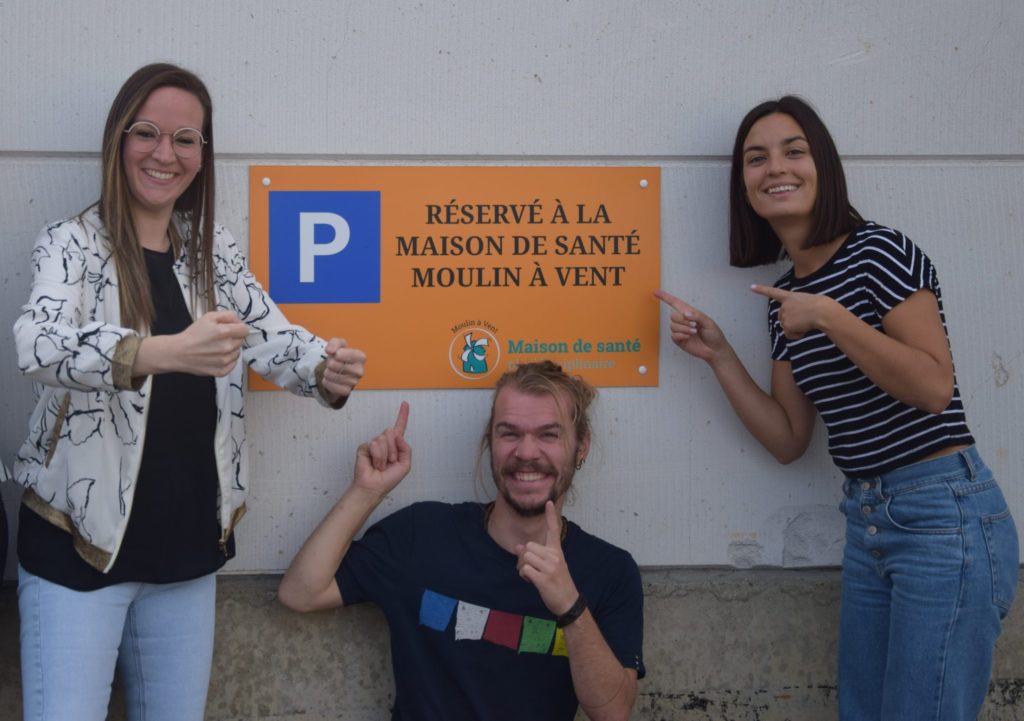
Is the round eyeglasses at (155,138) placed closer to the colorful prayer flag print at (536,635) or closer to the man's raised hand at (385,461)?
the man's raised hand at (385,461)

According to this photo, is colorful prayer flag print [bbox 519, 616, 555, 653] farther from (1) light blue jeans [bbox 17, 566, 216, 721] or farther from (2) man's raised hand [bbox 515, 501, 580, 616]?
(1) light blue jeans [bbox 17, 566, 216, 721]

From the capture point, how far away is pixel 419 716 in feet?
8.13

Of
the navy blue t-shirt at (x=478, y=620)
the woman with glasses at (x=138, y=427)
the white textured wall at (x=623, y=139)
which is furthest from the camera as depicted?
the white textured wall at (x=623, y=139)

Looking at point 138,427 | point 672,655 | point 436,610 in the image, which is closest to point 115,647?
point 138,427

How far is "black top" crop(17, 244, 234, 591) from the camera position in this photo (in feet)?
7.10

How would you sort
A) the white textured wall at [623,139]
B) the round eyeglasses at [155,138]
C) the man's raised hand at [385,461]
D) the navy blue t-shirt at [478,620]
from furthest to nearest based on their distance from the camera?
1. the white textured wall at [623,139]
2. the man's raised hand at [385,461]
3. the navy blue t-shirt at [478,620]
4. the round eyeglasses at [155,138]

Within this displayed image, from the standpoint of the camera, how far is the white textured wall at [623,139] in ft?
9.11

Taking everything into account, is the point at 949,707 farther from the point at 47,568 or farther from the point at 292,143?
the point at 292,143

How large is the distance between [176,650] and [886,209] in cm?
236

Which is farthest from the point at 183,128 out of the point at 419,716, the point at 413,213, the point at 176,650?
the point at 419,716

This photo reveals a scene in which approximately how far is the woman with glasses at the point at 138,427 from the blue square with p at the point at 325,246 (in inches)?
14.1

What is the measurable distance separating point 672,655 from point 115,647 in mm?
1585

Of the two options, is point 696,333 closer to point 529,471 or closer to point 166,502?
point 529,471

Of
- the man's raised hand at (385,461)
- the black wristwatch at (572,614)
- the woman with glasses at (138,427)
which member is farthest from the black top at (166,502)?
the black wristwatch at (572,614)
